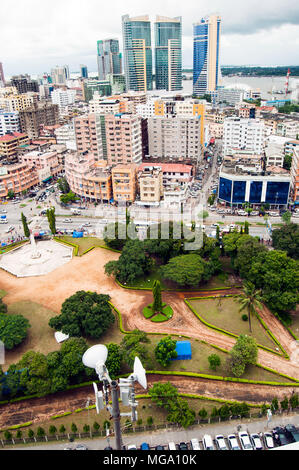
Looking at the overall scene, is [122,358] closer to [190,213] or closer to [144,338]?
[144,338]

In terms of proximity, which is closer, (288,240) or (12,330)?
(12,330)

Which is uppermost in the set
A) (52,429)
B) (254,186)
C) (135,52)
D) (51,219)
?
(135,52)

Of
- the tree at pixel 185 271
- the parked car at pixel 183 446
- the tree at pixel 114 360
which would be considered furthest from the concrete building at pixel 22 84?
the parked car at pixel 183 446

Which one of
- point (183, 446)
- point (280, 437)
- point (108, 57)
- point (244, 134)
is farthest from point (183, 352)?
point (108, 57)

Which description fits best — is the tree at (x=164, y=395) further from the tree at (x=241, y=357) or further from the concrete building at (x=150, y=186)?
the concrete building at (x=150, y=186)

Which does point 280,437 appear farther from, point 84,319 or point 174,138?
point 174,138
